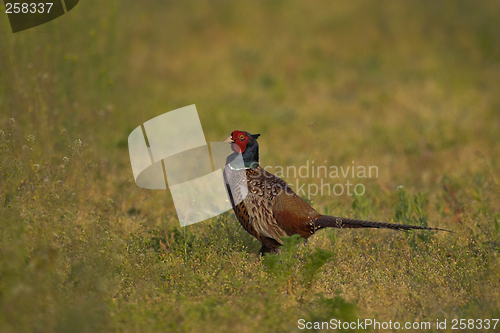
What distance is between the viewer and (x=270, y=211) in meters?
4.01

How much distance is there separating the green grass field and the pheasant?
9.5 inches

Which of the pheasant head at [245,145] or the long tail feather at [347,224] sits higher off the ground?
the pheasant head at [245,145]

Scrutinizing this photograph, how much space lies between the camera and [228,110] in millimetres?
9461

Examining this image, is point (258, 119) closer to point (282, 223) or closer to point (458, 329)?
point (282, 223)

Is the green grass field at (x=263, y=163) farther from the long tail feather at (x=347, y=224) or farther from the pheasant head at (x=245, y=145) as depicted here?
the pheasant head at (x=245, y=145)

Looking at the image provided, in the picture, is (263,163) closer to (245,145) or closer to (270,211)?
(245,145)

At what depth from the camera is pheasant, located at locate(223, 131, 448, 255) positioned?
3.94 m

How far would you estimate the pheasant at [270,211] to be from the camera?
12.9 feet

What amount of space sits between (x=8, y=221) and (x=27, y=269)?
33.6 inches

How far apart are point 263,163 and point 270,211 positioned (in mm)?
3001

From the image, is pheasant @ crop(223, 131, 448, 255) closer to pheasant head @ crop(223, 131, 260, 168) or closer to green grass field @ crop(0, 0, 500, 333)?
pheasant head @ crop(223, 131, 260, 168)

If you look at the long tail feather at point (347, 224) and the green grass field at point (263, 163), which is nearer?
the green grass field at point (263, 163)

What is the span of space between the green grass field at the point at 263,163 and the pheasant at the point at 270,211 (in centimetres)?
24

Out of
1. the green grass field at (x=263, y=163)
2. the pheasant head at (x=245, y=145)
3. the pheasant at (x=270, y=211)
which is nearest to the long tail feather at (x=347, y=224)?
the pheasant at (x=270, y=211)
